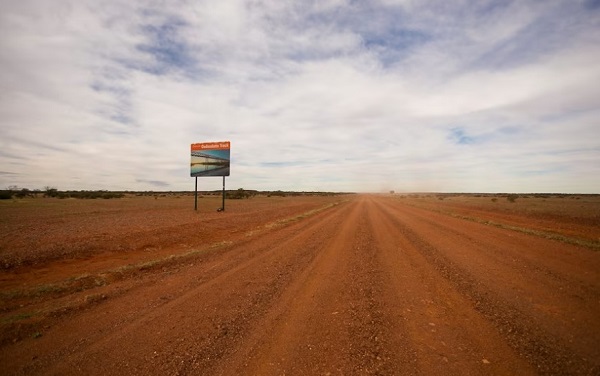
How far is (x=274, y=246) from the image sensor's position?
12578 mm

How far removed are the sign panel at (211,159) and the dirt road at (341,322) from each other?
75.4 ft

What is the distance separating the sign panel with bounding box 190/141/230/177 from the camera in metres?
31.4

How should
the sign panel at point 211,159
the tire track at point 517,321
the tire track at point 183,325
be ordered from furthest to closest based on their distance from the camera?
1. the sign panel at point 211,159
2. the tire track at point 183,325
3. the tire track at point 517,321

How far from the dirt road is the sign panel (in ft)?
75.4

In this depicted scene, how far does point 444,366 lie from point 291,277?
15.0 feet

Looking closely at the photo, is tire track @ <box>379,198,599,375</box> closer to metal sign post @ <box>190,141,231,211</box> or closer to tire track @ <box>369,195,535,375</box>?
tire track @ <box>369,195,535,375</box>

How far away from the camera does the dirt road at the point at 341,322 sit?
161 inches

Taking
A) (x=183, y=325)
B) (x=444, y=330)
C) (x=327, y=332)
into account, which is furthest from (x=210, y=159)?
(x=444, y=330)

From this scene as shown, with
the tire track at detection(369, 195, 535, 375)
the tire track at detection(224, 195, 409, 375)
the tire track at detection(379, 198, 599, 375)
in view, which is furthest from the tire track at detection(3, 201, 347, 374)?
the tire track at detection(379, 198, 599, 375)

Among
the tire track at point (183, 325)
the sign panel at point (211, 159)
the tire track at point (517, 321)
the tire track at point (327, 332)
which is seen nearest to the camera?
the tire track at point (517, 321)

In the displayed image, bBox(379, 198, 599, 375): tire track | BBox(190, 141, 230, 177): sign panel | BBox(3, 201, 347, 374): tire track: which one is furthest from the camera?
BBox(190, 141, 230, 177): sign panel

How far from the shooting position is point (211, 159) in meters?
31.4

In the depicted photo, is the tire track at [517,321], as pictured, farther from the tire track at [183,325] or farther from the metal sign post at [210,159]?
the metal sign post at [210,159]

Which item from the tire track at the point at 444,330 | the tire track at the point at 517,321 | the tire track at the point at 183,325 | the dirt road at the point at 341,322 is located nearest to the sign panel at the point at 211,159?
the dirt road at the point at 341,322
